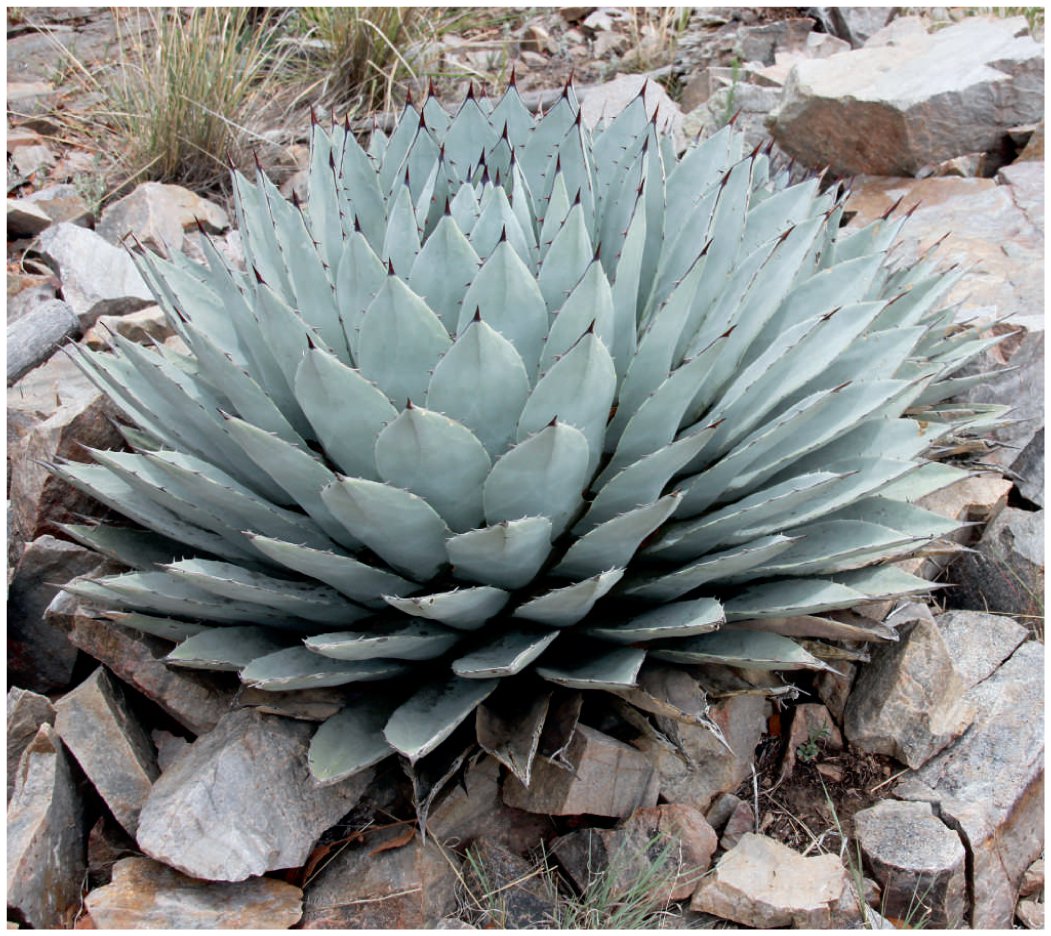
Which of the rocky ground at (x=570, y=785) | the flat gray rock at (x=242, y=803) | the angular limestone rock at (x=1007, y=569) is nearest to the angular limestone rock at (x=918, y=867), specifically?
the rocky ground at (x=570, y=785)

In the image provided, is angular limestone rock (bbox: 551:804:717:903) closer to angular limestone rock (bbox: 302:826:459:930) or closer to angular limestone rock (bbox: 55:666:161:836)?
angular limestone rock (bbox: 302:826:459:930)

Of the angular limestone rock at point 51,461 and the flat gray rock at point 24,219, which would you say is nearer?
the angular limestone rock at point 51,461

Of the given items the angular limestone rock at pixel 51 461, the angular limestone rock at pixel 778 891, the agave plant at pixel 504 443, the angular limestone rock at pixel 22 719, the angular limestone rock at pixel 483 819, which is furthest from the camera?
the angular limestone rock at pixel 51 461

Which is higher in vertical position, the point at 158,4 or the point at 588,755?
the point at 158,4

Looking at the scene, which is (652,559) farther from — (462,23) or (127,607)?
(462,23)

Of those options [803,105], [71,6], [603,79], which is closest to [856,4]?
[603,79]

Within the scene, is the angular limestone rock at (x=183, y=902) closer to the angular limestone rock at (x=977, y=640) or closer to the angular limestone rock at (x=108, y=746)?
the angular limestone rock at (x=108, y=746)

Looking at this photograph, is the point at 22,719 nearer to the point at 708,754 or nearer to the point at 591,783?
the point at 591,783
